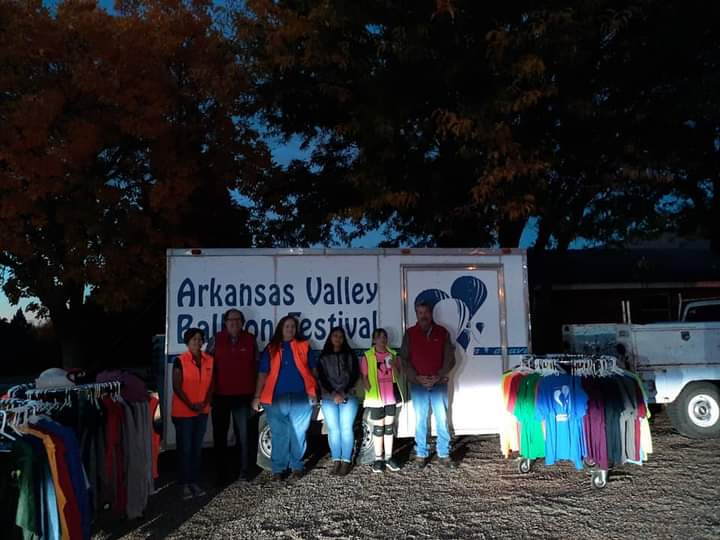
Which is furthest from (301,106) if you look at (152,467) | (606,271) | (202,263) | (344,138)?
(606,271)

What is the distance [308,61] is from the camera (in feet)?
31.4

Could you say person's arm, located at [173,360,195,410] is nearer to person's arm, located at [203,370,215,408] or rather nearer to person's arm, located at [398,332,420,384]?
person's arm, located at [203,370,215,408]

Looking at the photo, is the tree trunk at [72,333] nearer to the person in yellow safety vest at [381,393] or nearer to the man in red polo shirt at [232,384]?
the man in red polo shirt at [232,384]

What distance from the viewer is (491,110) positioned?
28.4 feet

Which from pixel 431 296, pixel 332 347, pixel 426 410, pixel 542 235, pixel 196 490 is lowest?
pixel 196 490

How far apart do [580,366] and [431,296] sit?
1978mm

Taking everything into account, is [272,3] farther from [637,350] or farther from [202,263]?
[637,350]

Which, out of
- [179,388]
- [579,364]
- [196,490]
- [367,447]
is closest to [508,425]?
[579,364]

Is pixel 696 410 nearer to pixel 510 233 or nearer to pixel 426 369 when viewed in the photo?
pixel 426 369

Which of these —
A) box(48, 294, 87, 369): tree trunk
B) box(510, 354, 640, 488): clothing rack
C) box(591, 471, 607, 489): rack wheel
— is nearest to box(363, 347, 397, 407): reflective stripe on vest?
box(510, 354, 640, 488): clothing rack

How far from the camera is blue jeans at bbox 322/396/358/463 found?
6.81 meters

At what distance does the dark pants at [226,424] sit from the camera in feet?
21.9

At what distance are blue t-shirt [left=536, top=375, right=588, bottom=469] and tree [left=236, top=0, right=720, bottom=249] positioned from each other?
3508mm

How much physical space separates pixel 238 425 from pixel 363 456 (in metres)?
1.52
